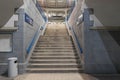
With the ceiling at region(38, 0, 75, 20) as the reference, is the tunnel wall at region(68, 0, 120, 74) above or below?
below

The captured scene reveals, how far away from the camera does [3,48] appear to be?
6.64 m

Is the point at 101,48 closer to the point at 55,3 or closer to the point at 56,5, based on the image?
the point at 55,3

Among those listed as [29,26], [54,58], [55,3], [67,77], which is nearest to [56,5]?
[55,3]

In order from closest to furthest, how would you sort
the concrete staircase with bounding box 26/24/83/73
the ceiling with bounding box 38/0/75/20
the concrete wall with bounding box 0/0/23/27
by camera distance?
the concrete wall with bounding box 0/0/23/27 < the concrete staircase with bounding box 26/24/83/73 < the ceiling with bounding box 38/0/75/20

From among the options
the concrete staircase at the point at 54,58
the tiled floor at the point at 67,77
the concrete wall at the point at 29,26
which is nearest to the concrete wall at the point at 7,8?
the concrete wall at the point at 29,26

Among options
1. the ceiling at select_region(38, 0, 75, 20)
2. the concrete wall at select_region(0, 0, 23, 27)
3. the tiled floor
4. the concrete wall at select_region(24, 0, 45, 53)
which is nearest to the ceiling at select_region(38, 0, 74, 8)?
the ceiling at select_region(38, 0, 75, 20)

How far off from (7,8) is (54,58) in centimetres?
286

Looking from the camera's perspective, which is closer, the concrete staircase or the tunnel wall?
the tunnel wall

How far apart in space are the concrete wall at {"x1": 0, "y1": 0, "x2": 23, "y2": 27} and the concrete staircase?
2080 millimetres

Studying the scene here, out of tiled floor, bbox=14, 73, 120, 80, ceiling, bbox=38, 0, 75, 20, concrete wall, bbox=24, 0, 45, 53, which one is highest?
ceiling, bbox=38, 0, 75, 20

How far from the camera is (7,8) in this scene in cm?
663

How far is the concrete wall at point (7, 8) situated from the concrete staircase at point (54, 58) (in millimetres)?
2080

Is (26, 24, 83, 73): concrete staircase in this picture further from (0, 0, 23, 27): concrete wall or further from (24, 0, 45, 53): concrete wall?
(0, 0, 23, 27): concrete wall

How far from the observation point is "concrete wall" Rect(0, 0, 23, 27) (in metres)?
6.59
